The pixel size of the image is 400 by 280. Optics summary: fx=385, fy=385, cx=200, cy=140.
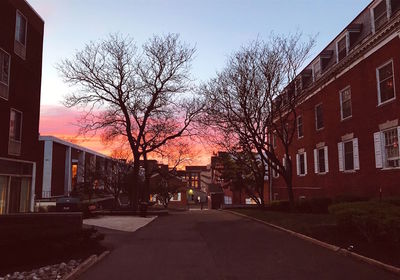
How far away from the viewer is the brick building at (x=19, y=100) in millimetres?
21312

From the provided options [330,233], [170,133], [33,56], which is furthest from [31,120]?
[330,233]

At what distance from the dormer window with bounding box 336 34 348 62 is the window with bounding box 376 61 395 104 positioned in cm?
506

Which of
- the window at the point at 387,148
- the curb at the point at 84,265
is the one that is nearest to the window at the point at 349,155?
the window at the point at 387,148

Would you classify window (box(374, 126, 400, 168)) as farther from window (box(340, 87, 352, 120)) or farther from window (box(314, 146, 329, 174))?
window (box(314, 146, 329, 174))

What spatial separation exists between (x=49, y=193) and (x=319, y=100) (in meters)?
35.2

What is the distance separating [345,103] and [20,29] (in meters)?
21.2

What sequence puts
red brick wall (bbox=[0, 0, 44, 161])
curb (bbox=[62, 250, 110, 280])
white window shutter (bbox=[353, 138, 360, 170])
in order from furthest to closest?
white window shutter (bbox=[353, 138, 360, 170])
red brick wall (bbox=[0, 0, 44, 161])
curb (bbox=[62, 250, 110, 280])

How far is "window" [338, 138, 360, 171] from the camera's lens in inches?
928

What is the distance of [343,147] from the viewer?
1013 inches

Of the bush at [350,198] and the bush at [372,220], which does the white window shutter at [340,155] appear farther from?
the bush at [372,220]

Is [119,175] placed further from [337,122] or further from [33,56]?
[337,122]

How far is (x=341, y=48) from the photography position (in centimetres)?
2680

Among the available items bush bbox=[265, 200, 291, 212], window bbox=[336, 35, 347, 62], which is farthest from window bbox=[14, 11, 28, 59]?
bush bbox=[265, 200, 291, 212]

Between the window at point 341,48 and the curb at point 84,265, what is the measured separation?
70.5ft
